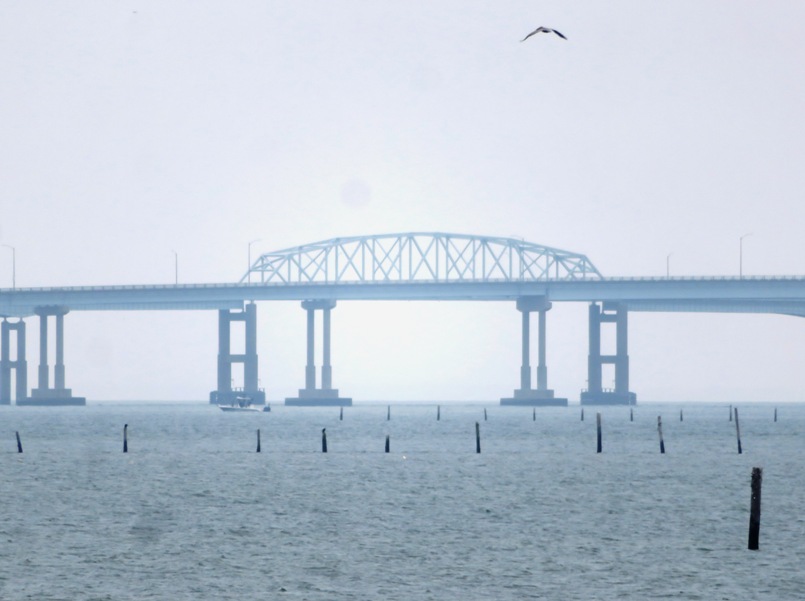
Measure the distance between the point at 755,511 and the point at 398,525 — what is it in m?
13.8

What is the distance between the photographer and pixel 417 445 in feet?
380

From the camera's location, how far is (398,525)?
2141 inches

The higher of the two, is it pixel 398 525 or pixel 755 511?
pixel 755 511

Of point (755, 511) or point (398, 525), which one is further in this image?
point (398, 525)

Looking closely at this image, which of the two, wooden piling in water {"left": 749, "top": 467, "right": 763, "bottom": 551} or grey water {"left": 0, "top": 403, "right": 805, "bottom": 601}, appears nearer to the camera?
grey water {"left": 0, "top": 403, "right": 805, "bottom": 601}

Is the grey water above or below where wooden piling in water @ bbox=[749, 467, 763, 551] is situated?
below

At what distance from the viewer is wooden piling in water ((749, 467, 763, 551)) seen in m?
44.2

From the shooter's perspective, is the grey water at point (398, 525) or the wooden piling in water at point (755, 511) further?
the wooden piling in water at point (755, 511)

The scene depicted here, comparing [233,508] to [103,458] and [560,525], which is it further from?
[103,458]

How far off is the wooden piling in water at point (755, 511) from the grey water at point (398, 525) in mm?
580

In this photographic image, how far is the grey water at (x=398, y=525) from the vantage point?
133 ft

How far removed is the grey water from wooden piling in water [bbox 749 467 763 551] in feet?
1.90

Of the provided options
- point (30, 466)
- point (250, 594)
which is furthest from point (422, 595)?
point (30, 466)

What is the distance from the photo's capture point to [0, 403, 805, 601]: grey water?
40594 mm
